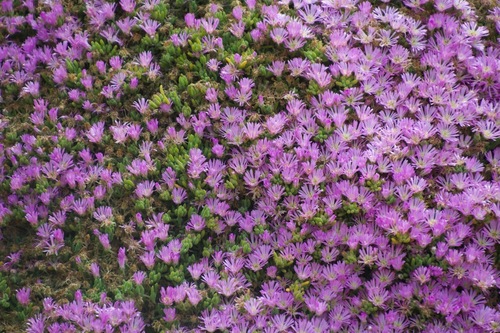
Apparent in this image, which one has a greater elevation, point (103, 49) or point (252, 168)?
point (103, 49)

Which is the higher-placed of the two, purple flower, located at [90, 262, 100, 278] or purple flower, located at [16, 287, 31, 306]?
purple flower, located at [90, 262, 100, 278]

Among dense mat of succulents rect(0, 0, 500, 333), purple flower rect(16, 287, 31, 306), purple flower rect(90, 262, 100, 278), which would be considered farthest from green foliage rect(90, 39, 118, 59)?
purple flower rect(16, 287, 31, 306)

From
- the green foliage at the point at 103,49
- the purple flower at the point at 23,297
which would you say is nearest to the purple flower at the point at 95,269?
the purple flower at the point at 23,297

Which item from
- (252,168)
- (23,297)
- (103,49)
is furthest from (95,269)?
(103,49)

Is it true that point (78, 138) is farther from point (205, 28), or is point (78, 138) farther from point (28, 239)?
point (205, 28)

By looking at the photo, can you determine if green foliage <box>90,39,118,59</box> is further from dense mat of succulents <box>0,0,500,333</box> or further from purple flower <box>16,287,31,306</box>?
purple flower <box>16,287,31,306</box>

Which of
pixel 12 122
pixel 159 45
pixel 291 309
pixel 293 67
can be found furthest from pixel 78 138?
pixel 291 309

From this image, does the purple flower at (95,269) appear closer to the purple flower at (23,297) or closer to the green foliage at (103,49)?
the purple flower at (23,297)

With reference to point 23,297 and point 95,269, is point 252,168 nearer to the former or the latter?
point 95,269
